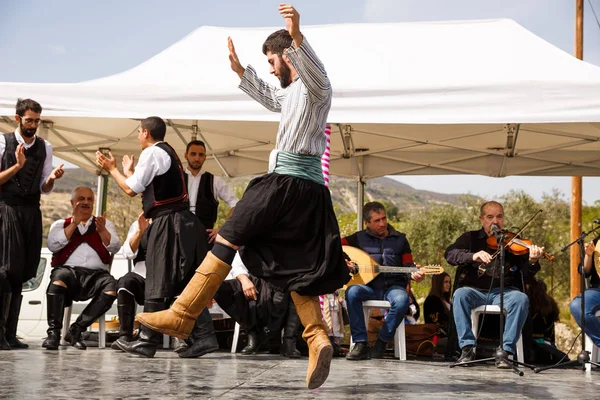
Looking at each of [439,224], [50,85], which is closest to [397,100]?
[50,85]

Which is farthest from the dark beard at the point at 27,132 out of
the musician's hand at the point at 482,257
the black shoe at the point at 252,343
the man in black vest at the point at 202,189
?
the musician's hand at the point at 482,257

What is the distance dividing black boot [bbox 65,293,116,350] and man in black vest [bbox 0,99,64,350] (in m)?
0.40

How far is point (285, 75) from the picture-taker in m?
3.89

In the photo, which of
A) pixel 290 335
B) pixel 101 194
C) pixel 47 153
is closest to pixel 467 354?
pixel 290 335

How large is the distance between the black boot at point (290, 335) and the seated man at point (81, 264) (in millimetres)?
1421

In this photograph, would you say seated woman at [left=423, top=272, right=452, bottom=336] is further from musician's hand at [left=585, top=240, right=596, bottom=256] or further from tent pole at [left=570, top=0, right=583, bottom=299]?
tent pole at [left=570, top=0, right=583, bottom=299]

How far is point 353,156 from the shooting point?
9.20 meters

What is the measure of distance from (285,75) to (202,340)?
218 cm

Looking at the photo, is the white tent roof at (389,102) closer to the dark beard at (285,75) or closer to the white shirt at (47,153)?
the white shirt at (47,153)

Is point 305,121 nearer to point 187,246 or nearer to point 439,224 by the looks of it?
point 187,246

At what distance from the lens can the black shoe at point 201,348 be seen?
17.3ft

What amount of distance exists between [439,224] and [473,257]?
33.4 metres

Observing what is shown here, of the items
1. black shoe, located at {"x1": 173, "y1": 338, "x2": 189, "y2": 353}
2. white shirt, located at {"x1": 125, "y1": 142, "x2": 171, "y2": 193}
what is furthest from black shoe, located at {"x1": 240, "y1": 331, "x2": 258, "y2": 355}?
white shirt, located at {"x1": 125, "y1": 142, "x2": 171, "y2": 193}

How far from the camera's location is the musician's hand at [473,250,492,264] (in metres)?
5.96
